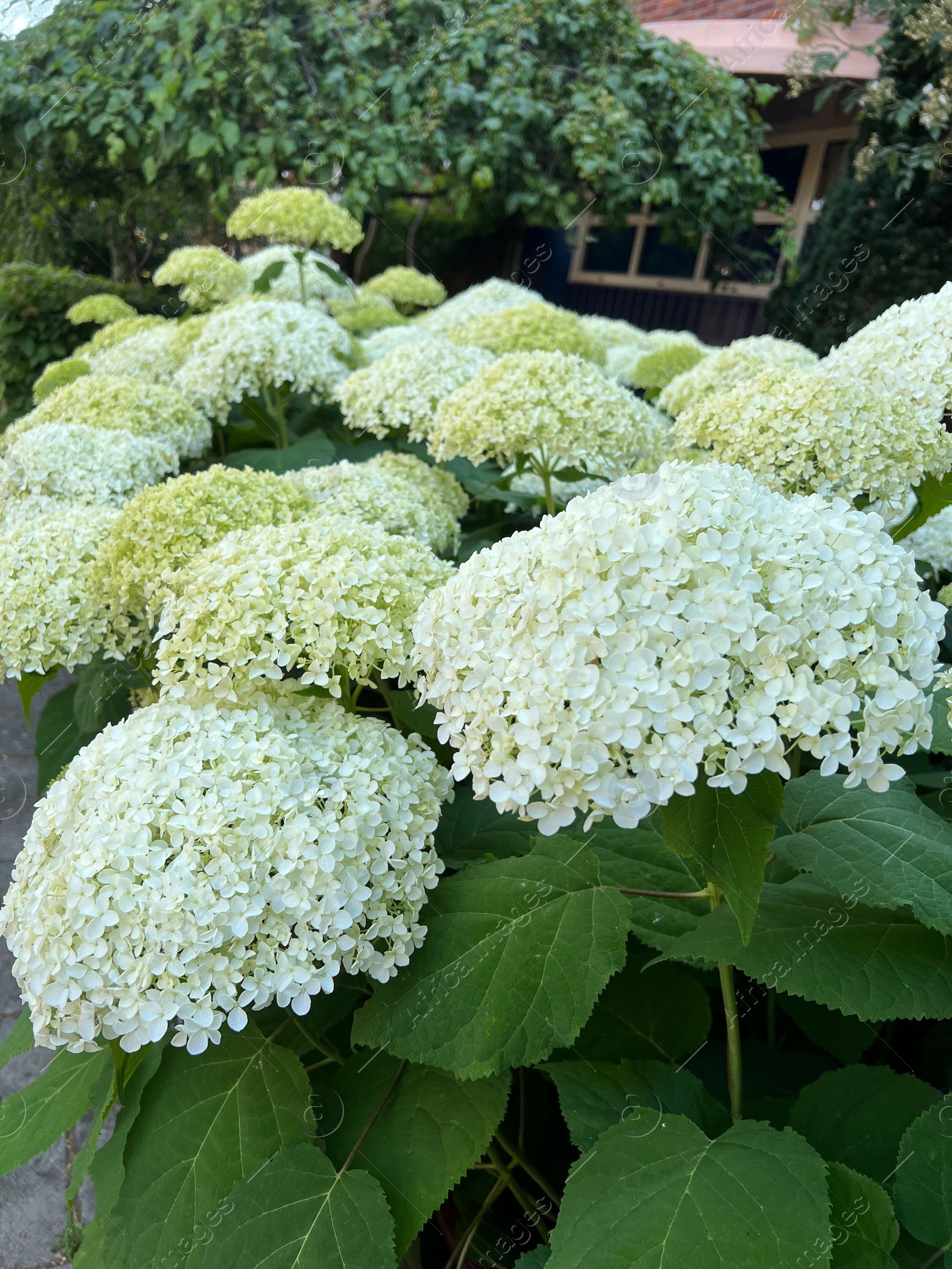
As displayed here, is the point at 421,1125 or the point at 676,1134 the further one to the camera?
the point at 421,1125

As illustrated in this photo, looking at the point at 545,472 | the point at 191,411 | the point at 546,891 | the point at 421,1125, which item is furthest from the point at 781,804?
the point at 191,411

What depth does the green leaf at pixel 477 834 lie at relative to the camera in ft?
4.74

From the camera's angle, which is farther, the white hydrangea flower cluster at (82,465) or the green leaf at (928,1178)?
the white hydrangea flower cluster at (82,465)

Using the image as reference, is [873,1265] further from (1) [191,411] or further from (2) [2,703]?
(2) [2,703]

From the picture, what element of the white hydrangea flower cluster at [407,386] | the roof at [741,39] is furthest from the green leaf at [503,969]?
the roof at [741,39]

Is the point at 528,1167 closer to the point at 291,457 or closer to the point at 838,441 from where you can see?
the point at 838,441

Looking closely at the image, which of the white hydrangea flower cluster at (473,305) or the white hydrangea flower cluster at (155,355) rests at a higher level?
the white hydrangea flower cluster at (473,305)

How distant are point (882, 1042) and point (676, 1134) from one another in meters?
0.58

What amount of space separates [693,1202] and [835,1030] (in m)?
0.51

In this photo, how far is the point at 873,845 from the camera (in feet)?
3.71

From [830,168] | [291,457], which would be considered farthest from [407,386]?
[830,168]

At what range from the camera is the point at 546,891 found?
1173mm

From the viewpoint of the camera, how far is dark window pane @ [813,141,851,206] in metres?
9.20

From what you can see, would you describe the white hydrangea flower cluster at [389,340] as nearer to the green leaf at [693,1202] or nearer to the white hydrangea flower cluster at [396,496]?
the white hydrangea flower cluster at [396,496]
